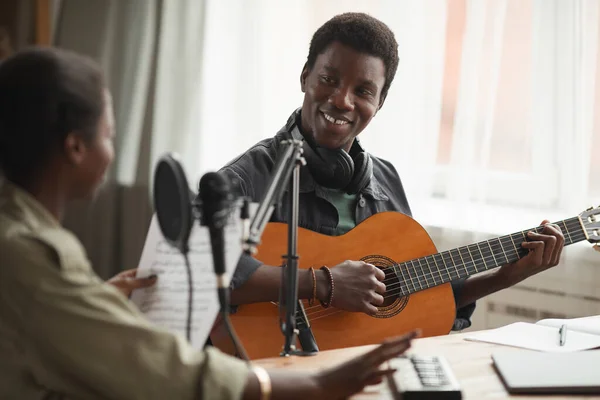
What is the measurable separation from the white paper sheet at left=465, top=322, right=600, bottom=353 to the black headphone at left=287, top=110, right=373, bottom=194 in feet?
1.70

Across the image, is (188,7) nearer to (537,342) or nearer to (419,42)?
(419,42)

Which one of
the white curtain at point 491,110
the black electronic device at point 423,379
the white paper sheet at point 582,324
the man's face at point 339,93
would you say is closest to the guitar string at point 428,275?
the white paper sheet at point 582,324

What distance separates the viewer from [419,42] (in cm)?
272

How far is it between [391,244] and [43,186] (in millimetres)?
1018

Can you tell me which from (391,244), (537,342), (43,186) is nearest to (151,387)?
(43,186)

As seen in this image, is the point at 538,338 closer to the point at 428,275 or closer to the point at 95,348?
the point at 428,275

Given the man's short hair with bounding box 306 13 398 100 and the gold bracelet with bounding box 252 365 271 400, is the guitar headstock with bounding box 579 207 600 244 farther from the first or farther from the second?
the gold bracelet with bounding box 252 365 271 400

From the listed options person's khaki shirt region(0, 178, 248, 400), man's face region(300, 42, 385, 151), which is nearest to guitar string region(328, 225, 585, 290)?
man's face region(300, 42, 385, 151)

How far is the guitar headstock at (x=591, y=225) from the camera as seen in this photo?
1853 millimetres

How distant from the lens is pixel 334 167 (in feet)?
6.05

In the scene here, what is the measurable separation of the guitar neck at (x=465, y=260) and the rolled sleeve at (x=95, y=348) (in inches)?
37.4

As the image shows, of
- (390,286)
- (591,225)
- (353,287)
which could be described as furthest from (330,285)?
(591,225)

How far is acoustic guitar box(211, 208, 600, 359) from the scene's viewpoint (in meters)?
1.70

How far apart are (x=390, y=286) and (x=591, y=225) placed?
20.8 inches
